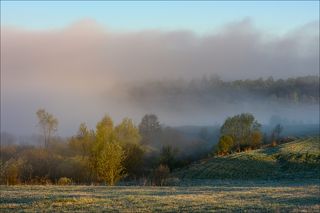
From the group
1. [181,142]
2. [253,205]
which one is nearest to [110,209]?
[253,205]

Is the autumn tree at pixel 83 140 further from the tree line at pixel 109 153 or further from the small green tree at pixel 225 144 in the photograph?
the small green tree at pixel 225 144

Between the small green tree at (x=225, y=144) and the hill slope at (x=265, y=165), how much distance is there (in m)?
16.5

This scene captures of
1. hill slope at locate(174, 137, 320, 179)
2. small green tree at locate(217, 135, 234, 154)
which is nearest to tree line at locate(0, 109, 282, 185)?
small green tree at locate(217, 135, 234, 154)

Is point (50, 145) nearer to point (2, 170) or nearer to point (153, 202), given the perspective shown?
point (2, 170)

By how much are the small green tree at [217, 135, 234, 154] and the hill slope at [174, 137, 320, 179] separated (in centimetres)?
1648

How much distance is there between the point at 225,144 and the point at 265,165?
33.0 m

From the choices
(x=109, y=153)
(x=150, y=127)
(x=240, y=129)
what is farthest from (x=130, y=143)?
(x=150, y=127)

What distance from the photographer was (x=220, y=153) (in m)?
133

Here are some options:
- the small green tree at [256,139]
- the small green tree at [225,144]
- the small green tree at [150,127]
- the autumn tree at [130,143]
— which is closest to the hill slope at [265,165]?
the autumn tree at [130,143]

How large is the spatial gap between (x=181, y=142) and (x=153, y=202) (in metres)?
134

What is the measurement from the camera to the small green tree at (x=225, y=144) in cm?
13362

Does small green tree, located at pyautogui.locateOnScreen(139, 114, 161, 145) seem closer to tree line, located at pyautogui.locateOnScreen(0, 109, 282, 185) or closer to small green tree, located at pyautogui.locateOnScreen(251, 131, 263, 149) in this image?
tree line, located at pyautogui.locateOnScreen(0, 109, 282, 185)

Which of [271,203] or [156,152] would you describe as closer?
[271,203]

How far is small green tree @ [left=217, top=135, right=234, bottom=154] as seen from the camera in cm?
13362
